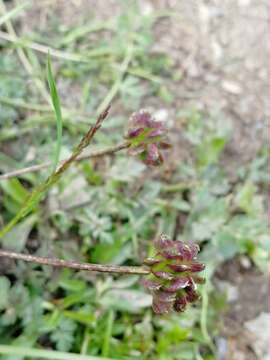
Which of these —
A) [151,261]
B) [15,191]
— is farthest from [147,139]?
[15,191]

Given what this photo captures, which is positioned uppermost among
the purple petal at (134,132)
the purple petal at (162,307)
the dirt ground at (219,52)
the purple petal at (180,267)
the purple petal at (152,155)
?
the dirt ground at (219,52)

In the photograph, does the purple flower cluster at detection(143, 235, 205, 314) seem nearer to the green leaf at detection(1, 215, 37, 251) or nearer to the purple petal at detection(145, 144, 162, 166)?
the purple petal at detection(145, 144, 162, 166)

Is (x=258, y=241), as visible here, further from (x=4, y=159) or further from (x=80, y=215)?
(x=4, y=159)

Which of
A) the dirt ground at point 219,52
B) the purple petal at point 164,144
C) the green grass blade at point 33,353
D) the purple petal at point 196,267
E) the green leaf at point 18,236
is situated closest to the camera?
the purple petal at point 196,267

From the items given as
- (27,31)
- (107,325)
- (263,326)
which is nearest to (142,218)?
(107,325)

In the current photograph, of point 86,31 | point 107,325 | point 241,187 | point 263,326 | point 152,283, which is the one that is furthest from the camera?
point 86,31

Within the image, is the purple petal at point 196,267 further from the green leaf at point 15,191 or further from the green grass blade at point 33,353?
the green leaf at point 15,191

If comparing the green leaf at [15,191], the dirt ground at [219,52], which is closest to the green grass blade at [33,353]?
the green leaf at [15,191]

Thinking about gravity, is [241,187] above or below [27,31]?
below

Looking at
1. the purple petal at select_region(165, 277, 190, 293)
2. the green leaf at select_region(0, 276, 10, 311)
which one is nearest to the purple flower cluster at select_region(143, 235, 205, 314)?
the purple petal at select_region(165, 277, 190, 293)
